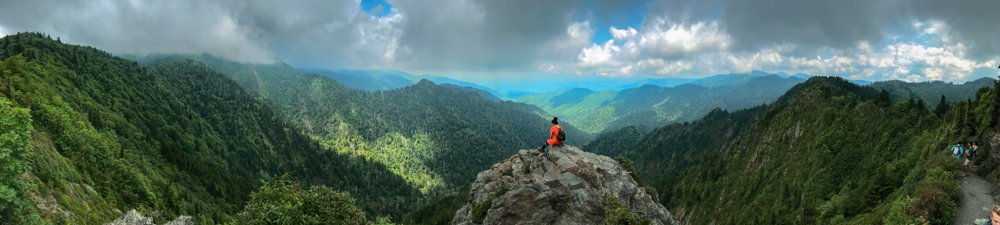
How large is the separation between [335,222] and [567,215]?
19214mm

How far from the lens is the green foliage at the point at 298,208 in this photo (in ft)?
73.7

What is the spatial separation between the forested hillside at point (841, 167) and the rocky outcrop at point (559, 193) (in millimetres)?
19018

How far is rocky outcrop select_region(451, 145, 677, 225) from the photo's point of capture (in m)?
31.0

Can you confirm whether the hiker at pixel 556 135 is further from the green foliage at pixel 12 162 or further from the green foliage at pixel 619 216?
the green foliage at pixel 12 162

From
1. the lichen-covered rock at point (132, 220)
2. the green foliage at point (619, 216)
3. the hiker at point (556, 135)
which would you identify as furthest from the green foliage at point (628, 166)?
the lichen-covered rock at point (132, 220)

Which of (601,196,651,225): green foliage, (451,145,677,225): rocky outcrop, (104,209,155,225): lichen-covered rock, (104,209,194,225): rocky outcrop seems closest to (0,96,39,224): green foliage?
(104,209,155,225): lichen-covered rock

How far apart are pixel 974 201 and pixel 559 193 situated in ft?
87.1

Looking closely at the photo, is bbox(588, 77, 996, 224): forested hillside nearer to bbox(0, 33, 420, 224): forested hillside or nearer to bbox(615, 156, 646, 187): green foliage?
bbox(615, 156, 646, 187): green foliage

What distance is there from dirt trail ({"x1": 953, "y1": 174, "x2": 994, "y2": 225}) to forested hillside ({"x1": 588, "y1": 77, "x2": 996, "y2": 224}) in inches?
29.9

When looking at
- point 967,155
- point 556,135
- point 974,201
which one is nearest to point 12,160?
point 556,135

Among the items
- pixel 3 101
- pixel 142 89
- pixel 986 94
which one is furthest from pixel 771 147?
pixel 142 89

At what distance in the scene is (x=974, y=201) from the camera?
22016 mm

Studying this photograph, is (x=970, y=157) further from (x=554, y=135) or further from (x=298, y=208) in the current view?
(x=298, y=208)

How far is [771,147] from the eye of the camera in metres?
98.1
